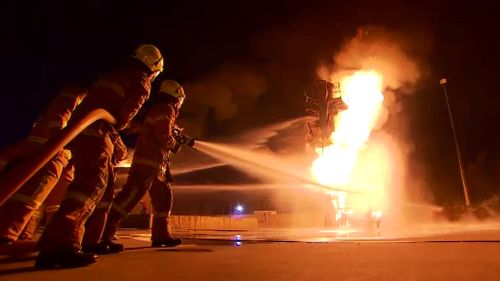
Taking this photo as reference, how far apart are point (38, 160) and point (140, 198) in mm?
2108

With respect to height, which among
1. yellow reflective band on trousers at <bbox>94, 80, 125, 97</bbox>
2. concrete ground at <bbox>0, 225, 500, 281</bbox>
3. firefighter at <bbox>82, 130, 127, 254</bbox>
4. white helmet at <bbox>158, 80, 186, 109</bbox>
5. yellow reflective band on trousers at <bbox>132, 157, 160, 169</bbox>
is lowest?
concrete ground at <bbox>0, 225, 500, 281</bbox>

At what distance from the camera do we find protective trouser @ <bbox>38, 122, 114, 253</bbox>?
335cm

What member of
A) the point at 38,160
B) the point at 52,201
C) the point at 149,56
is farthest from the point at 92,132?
the point at 52,201

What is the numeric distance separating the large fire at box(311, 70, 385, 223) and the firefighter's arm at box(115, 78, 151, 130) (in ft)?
48.0

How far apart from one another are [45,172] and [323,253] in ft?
10.1

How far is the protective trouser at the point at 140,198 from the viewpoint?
4926mm

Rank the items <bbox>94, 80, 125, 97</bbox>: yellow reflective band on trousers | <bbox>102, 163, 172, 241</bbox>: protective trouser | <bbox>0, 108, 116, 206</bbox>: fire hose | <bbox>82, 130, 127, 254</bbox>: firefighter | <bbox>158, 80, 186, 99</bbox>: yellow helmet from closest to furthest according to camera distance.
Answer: <bbox>0, 108, 116, 206</bbox>: fire hose
<bbox>94, 80, 125, 97</bbox>: yellow reflective band on trousers
<bbox>82, 130, 127, 254</bbox>: firefighter
<bbox>102, 163, 172, 241</bbox>: protective trouser
<bbox>158, 80, 186, 99</bbox>: yellow helmet

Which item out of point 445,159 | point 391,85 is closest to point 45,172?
point 391,85

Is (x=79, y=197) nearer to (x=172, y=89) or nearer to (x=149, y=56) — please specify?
(x=149, y=56)

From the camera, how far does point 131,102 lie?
4012 mm

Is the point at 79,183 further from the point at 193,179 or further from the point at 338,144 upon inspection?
the point at 193,179

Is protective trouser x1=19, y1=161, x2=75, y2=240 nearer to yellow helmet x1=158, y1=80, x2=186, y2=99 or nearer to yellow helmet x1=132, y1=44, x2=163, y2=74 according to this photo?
yellow helmet x1=158, y1=80, x2=186, y2=99

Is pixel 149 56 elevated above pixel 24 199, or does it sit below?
above

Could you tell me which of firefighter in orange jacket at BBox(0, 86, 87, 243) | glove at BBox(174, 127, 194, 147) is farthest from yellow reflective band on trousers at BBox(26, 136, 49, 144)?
glove at BBox(174, 127, 194, 147)
